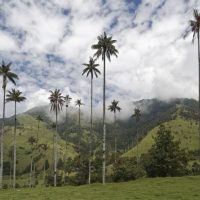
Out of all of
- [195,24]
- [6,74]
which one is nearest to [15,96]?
[6,74]

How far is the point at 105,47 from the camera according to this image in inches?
3056

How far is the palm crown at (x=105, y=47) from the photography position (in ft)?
252

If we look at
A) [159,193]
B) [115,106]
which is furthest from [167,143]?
[159,193]

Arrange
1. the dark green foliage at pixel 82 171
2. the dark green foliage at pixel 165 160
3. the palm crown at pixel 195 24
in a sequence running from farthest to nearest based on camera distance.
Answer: the dark green foliage at pixel 82 171 < the dark green foliage at pixel 165 160 < the palm crown at pixel 195 24

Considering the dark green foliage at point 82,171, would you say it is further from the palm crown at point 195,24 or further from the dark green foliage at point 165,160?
the palm crown at point 195,24

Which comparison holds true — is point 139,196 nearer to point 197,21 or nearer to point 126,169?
point 197,21

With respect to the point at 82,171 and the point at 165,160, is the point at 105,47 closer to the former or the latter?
the point at 165,160

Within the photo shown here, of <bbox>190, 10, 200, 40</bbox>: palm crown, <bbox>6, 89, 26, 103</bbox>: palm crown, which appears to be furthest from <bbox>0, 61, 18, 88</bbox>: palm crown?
<bbox>190, 10, 200, 40</bbox>: palm crown

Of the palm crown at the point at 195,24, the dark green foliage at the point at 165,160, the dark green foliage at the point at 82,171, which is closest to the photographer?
the palm crown at the point at 195,24

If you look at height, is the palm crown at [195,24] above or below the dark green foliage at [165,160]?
above

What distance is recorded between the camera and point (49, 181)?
139m

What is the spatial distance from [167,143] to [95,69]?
27.0 m

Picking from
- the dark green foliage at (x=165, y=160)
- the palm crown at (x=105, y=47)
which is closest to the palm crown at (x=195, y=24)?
A: the palm crown at (x=105, y=47)

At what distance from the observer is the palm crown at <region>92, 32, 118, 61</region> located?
252 ft
